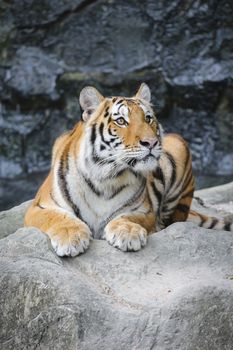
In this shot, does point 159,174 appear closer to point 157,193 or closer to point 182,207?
point 157,193

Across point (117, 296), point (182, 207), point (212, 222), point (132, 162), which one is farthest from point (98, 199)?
point (212, 222)

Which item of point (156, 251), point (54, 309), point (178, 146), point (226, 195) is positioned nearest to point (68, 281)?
point (54, 309)

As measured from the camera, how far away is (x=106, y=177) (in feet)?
13.8

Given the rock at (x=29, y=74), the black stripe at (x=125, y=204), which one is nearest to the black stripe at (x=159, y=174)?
the black stripe at (x=125, y=204)

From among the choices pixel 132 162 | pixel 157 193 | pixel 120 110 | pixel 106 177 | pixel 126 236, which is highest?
pixel 120 110

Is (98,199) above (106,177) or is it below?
below

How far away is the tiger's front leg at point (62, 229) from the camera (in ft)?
12.4

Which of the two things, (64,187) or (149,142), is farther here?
(64,187)

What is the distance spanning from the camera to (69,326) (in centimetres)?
325

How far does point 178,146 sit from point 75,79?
13.9 ft

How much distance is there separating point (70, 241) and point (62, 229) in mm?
139

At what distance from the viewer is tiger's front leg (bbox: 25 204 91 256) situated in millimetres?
3783

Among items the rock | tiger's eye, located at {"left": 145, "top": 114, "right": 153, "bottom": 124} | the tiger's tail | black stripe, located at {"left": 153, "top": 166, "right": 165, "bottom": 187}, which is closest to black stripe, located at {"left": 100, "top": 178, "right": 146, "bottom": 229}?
tiger's eye, located at {"left": 145, "top": 114, "right": 153, "bottom": 124}

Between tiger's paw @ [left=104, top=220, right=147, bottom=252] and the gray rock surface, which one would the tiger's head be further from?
the gray rock surface
